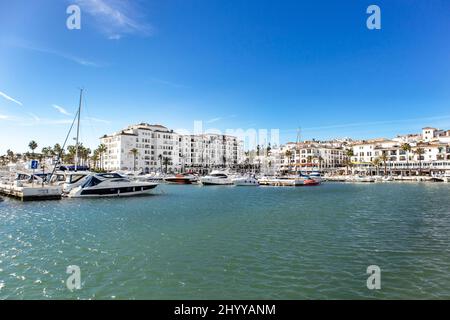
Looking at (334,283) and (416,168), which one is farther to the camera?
(416,168)

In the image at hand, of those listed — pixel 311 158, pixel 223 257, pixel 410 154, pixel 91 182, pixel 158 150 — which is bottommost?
pixel 223 257

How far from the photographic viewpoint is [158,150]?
162 meters

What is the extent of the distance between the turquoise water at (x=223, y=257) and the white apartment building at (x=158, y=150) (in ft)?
406

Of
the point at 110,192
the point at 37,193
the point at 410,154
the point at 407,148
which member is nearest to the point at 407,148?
the point at 407,148

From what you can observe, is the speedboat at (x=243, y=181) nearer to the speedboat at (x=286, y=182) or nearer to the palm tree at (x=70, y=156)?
the speedboat at (x=286, y=182)

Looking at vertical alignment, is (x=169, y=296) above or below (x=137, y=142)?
below

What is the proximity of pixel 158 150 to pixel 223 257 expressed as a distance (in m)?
150

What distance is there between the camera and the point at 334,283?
13.4m

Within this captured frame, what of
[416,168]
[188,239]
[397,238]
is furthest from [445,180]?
[188,239]

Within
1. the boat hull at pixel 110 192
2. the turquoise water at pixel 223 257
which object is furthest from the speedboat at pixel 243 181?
the turquoise water at pixel 223 257

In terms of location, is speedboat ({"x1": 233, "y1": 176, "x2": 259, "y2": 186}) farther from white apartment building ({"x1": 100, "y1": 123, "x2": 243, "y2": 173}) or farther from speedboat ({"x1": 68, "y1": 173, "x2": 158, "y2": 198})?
white apartment building ({"x1": 100, "y1": 123, "x2": 243, "y2": 173})

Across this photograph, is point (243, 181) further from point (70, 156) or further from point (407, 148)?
point (70, 156)
